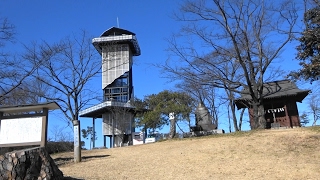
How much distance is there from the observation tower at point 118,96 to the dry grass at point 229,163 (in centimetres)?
3689

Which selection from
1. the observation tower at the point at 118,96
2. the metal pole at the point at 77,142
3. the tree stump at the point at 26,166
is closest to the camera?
the tree stump at the point at 26,166

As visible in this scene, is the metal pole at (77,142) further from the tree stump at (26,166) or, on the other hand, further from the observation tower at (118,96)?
the observation tower at (118,96)

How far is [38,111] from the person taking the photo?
12.3 meters

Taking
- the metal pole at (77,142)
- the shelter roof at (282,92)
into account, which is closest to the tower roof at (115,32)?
the shelter roof at (282,92)

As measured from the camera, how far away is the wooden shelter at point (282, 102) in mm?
25141

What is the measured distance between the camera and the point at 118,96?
5547 cm

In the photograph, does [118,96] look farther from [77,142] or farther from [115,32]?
[77,142]

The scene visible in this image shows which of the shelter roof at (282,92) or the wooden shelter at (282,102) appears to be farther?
the wooden shelter at (282,102)

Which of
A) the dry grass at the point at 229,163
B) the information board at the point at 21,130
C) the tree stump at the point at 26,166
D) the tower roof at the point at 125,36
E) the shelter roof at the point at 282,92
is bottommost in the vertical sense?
the dry grass at the point at 229,163

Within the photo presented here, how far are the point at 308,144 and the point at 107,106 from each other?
40559 millimetres

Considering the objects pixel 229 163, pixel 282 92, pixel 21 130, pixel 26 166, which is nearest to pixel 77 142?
pixel 21 130

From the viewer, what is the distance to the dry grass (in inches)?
344

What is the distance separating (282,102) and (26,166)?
79.3ft

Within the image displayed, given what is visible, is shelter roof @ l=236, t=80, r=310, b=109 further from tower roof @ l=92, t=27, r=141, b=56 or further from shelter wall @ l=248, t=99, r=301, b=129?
tower roof @ l=92, t=27, r=141, b=56
